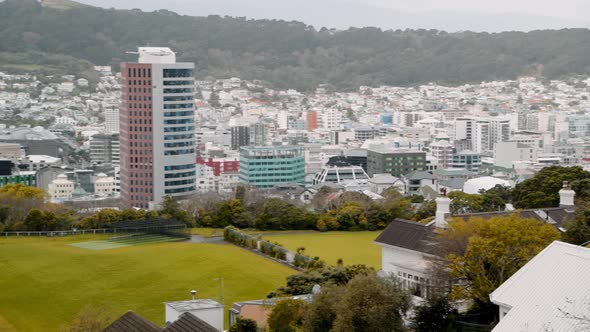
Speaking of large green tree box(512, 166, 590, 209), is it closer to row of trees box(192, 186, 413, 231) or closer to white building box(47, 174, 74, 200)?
row of trees box(192, 186, 413, 231)

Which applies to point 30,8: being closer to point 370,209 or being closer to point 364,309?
point 370,209

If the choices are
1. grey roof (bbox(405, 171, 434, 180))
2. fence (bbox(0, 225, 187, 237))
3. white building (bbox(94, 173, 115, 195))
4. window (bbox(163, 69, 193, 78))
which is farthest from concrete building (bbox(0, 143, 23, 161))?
fence (bbox(0, 225, 187, 237))

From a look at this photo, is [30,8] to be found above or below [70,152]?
above

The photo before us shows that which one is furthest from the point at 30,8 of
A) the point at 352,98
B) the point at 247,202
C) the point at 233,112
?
the point at 247,202

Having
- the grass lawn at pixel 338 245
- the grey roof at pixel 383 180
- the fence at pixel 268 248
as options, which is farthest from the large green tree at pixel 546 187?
the grey roof at pixel 383 180

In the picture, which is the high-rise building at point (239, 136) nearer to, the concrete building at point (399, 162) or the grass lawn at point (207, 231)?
the concrete building at point (399, 162)

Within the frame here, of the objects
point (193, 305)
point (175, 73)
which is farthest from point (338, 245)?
point (175, 73)
